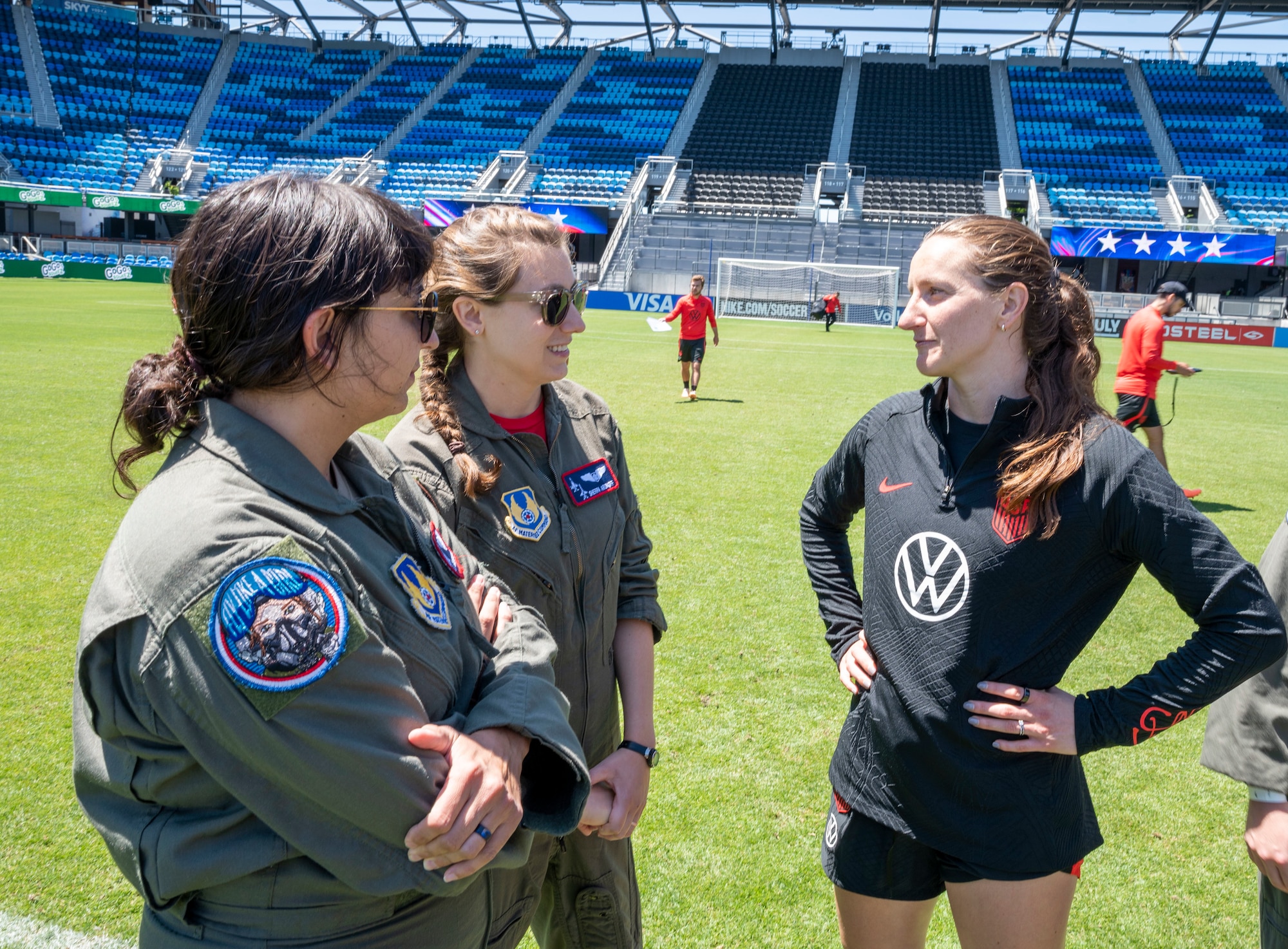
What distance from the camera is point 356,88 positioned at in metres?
54.0

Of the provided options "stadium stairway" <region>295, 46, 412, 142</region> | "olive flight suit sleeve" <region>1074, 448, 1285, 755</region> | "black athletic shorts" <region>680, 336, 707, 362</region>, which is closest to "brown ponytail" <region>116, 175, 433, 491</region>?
"olive flight suit sleeve" <region>1074, 448, 1285, 755</region>

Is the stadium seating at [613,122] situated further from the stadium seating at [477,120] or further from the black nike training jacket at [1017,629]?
the black nike training jacket at [1017,629]

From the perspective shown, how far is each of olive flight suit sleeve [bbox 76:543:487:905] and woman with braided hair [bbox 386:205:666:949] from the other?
2.47 ft

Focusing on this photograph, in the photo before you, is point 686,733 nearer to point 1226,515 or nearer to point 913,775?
point 913,775

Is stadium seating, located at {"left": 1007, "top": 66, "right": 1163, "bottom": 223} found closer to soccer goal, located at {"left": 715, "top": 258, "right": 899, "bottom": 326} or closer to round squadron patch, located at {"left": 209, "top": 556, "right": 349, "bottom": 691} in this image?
soccer goal, located at {"left": 715, "top": 258, "right": 899, "bottom": 326}

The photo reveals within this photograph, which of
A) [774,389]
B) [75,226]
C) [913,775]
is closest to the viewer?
[913,775]

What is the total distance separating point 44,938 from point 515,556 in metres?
1.98

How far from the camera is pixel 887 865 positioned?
2156 millimetres

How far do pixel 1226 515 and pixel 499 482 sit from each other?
823cm

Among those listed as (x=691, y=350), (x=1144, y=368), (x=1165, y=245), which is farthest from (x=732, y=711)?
(x=1165, y=245)

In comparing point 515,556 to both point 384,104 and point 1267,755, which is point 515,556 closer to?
point 1267,755

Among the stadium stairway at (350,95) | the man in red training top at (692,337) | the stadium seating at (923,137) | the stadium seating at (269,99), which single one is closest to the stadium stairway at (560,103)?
the stadium stairway at (350,95)

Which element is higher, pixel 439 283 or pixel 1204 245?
pixel 439 283

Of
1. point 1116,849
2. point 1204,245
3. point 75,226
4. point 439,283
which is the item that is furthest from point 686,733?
point 75,226
